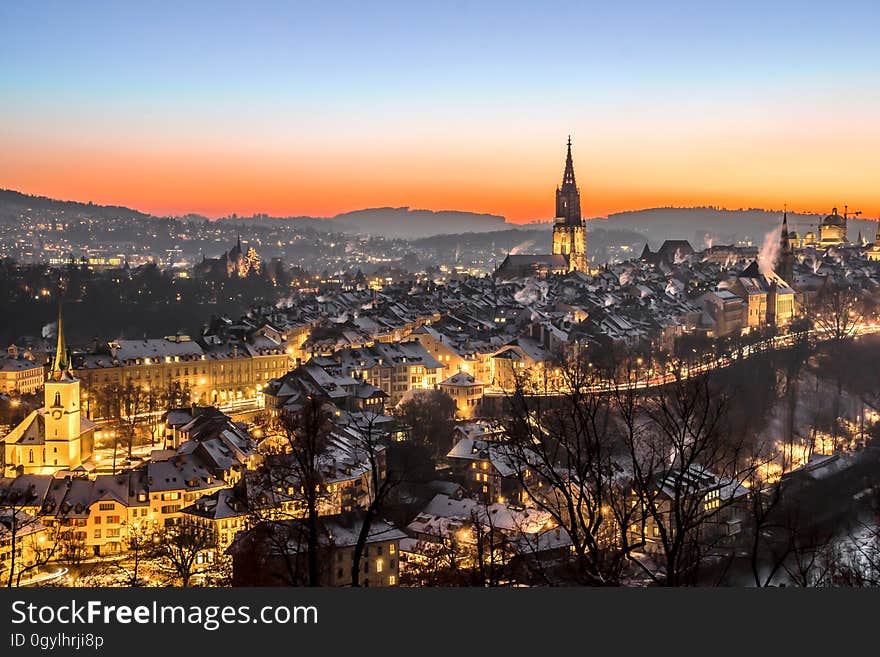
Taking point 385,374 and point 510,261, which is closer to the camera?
point 385,374

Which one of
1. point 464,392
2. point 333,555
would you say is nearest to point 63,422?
point 464,392

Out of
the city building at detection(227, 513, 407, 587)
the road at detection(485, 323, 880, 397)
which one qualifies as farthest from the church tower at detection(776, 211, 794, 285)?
the city building at detection(227, 513, 407, 587)

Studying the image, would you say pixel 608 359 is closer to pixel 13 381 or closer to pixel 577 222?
pixel 13 381

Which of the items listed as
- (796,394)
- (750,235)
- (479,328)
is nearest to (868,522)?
(796,394)

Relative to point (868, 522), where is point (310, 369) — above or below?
above

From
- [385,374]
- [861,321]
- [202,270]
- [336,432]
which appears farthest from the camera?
[202,270]

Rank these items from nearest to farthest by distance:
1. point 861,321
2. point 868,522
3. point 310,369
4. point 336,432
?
point 868,522 → point 336,432 → point 310,369 → point 861,321

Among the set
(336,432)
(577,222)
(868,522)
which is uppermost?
(577,222)
